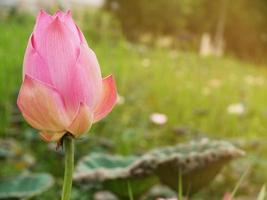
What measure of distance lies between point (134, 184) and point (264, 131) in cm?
301

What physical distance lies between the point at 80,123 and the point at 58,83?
0.04 metres

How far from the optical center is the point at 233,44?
18062 millimetres

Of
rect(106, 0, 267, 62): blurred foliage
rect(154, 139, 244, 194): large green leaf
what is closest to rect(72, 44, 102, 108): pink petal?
rect(154, 139, 244, 194): large green leaf

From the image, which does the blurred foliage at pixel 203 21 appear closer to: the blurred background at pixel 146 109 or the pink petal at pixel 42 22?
the blurred background at pixel 146 109

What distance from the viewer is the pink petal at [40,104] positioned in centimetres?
60

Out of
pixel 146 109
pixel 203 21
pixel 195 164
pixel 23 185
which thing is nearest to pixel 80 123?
pixel 195 164

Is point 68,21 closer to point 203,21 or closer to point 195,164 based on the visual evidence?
point 195,164

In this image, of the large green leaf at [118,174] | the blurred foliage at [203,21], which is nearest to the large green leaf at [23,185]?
the large green leaf at [118,174]

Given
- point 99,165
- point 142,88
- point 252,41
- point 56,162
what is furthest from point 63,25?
point 252,41

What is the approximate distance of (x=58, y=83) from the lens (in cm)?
62

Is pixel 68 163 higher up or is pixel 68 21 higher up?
pixel 68 21

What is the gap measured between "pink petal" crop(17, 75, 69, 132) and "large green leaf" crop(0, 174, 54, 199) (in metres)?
1.10

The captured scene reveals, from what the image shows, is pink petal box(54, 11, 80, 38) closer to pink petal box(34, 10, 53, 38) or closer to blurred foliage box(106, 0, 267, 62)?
pink petal box(34, 10, 53, 38)

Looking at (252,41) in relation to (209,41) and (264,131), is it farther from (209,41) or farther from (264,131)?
(264,131)
